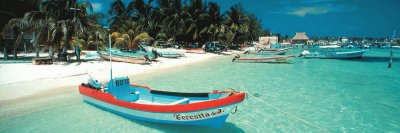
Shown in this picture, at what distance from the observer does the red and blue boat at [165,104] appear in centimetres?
741

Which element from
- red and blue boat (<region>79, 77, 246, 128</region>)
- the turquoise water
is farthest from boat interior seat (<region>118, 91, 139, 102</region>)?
the turquoise water

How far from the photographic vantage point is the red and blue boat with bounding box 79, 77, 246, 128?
741cm

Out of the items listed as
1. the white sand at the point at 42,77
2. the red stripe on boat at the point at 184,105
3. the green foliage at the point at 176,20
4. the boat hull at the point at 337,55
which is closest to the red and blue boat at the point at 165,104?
the red stripe on boat at the point at 184,105

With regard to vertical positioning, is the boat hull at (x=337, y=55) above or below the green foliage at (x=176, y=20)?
below

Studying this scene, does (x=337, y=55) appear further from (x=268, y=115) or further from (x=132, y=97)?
(x=132, y=97)

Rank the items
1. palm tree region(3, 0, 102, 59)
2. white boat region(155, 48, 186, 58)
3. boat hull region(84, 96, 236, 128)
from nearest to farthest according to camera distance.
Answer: boat hull region(84, 96, 236, 128) → palm tree region(3, 0, 102, 59) → white boat region(155, 48, 186, 58)

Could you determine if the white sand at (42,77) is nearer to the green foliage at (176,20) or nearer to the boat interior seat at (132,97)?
the boat interior seat at (132,97)

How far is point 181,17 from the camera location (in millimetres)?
45469

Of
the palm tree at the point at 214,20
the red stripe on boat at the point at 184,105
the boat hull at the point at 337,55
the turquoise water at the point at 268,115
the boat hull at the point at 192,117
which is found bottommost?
the turquoise water at the point at 268,115

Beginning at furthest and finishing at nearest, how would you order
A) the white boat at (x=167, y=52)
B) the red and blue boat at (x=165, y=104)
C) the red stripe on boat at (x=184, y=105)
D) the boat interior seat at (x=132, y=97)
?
the white boat at (x=167, y=52)
the boat interior seat at (x=132, y=97)
the red and blue boat at (x=165, y=104)
the red stripe on boat at (x=184, y=105)

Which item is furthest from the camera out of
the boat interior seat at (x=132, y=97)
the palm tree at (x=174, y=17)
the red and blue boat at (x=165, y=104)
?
the palm tree at (x=174, y=17)

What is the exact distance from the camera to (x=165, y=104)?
877 centimetres

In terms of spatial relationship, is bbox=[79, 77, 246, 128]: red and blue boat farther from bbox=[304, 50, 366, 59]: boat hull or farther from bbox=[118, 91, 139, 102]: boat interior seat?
bbox=[304, 50, 366, 59]: boat hull

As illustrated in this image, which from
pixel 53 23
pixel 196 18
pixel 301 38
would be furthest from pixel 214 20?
pixel 301 38
